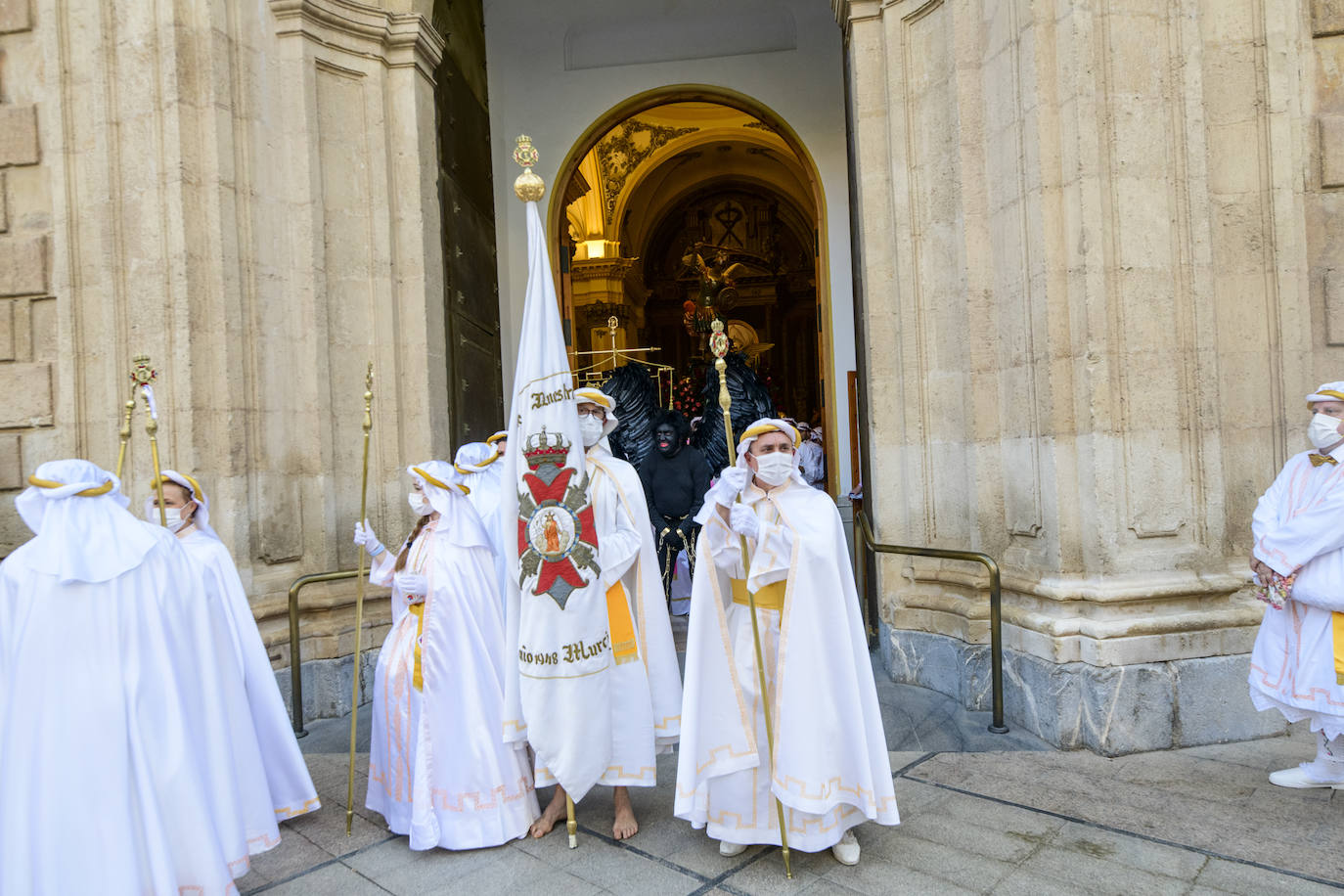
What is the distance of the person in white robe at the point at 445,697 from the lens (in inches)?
143

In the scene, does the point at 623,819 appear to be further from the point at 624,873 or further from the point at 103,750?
the point at 103,750

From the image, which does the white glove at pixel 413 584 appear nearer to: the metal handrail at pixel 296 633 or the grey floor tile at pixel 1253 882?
the metal handrail at pixel 296 633

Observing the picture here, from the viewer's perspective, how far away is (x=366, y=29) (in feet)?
21.0

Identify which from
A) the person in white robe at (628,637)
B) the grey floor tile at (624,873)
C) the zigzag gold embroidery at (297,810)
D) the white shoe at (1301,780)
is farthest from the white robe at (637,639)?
the white shoe at (1301,780)

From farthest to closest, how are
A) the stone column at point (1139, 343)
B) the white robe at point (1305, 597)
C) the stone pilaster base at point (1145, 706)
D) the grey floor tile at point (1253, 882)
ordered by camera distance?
1. the stone column at point (1139, 343)
2. the stone pilaster base at point (1145, 706)
3. the white robe at point (1305, 597)
4. the grey floor tile at point (1253, 882)

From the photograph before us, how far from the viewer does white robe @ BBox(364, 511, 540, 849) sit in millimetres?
3621

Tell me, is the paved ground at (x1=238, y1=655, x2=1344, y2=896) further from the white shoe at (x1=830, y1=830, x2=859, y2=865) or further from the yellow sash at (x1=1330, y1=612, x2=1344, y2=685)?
the yellow sash at (x1=1330, y1=612, x2=1344, y2=685)

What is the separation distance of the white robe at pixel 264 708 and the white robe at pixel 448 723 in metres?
0.33

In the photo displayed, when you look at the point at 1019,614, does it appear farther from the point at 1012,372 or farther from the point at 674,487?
the point at 674,487

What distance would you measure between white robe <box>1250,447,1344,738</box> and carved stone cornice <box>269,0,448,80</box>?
596cm

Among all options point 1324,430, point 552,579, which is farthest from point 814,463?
point 552,579

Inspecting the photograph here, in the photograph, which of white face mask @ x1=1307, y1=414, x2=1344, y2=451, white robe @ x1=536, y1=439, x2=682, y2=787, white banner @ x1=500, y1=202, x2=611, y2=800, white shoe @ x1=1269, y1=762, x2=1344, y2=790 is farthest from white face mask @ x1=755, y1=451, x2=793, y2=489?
white shoe @ x1=1269, y1=762, x2=1344, y2=790

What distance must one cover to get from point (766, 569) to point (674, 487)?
159 inches

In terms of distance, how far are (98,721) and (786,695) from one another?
222cm
